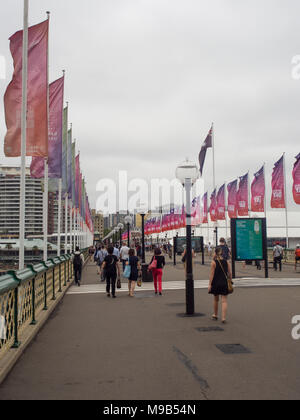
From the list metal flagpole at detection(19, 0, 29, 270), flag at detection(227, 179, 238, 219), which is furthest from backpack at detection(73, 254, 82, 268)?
flag at detection(227, 179, 238, 219)

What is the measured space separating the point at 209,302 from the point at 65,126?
1307cm

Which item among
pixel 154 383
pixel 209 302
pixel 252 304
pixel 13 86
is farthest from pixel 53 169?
pixel 154 383

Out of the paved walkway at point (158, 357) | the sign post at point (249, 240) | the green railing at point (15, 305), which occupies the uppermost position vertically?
the sign post at point (249, 240)

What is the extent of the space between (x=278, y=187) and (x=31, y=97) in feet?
80.0

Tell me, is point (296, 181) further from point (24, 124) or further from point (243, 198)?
point (24, 124)

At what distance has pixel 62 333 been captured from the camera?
9297mm

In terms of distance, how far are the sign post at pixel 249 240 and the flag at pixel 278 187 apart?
1141 centimetres

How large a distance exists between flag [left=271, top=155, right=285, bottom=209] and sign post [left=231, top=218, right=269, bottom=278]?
37.4 ft

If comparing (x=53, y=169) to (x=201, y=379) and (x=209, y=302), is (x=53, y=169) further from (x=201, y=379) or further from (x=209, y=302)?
(x=201, y=379)

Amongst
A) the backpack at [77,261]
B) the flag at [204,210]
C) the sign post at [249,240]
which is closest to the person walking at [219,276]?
the backpack at [77,261]

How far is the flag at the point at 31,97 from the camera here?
41.3 ft

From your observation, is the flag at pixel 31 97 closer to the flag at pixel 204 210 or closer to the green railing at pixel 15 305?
the green railing at pixel 15 305

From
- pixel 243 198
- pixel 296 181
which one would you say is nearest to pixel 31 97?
pixel 296 181

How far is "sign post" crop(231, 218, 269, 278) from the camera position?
2195 centimetres
